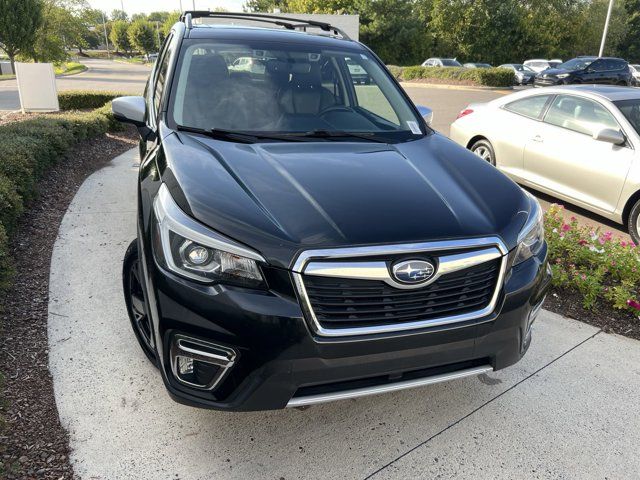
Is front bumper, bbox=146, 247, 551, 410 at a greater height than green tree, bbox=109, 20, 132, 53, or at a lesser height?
lesser

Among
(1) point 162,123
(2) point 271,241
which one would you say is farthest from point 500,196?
(1) point 162,123

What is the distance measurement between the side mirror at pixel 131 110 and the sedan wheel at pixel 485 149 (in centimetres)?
496

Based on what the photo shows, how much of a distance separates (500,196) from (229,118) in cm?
163

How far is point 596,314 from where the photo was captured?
3.93 m

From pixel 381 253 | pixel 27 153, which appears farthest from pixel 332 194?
pixel 27 153

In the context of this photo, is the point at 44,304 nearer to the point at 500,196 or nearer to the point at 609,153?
the point at 500,196

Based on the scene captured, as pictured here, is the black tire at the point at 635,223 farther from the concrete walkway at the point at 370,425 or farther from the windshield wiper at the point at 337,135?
the windshield wiper at the point at 337,135

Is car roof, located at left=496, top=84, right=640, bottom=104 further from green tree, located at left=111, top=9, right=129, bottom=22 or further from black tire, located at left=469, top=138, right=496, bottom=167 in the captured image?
green tree, located at left=111, top=9, right=129, bottom=22

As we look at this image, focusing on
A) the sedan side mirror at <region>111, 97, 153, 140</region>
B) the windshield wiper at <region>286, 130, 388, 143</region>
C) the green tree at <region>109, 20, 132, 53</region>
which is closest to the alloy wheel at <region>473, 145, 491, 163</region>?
the windshield wiper at <region>286, 130, 388, 143</region>

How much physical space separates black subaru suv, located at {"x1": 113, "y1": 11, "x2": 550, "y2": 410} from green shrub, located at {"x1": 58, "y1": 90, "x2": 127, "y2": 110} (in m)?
11.9

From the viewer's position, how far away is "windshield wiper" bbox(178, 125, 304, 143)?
295cm

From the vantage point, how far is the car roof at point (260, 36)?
3.63 m

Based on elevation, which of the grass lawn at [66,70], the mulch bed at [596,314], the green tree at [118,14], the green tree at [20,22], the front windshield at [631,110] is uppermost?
the green tree at [118,14]

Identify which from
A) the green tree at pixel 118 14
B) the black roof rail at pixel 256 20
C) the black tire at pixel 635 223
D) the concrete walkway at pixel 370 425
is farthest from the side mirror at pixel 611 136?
the green tree at pixel 118 14
